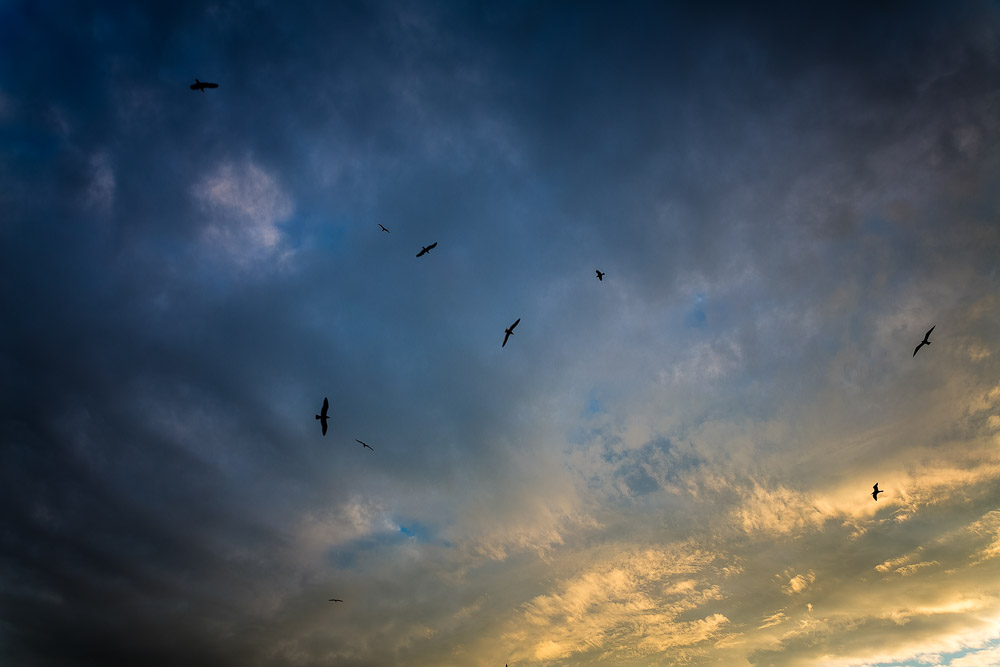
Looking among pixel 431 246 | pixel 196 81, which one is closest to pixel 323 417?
pixel 431 246

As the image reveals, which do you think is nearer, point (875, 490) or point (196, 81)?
point (196, 81)

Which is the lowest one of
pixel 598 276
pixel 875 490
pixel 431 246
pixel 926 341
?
pixel 875 490

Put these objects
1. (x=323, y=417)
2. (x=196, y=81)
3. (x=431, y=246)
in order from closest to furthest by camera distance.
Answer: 1. (x=196, y=81)
2. (x=323, y=417)
3. (x=431, y=246)

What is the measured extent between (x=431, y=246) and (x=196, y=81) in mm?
42240

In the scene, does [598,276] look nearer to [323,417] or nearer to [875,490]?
[323,417]

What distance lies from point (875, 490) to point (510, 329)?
78639 mm

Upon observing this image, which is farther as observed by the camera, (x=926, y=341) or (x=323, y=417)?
(x=926, y=341)

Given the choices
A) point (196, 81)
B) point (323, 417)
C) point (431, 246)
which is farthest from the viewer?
point (431, 246)

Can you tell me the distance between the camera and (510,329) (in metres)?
94.4

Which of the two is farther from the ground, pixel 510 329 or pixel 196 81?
pixel 196 81

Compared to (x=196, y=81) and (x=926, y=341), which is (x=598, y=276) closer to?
(x=926, y=341)

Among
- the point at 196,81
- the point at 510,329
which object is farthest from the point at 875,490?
the point at 196,81

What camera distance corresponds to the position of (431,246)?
9044 cm

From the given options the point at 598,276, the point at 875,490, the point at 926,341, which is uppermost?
the point at 598,276
